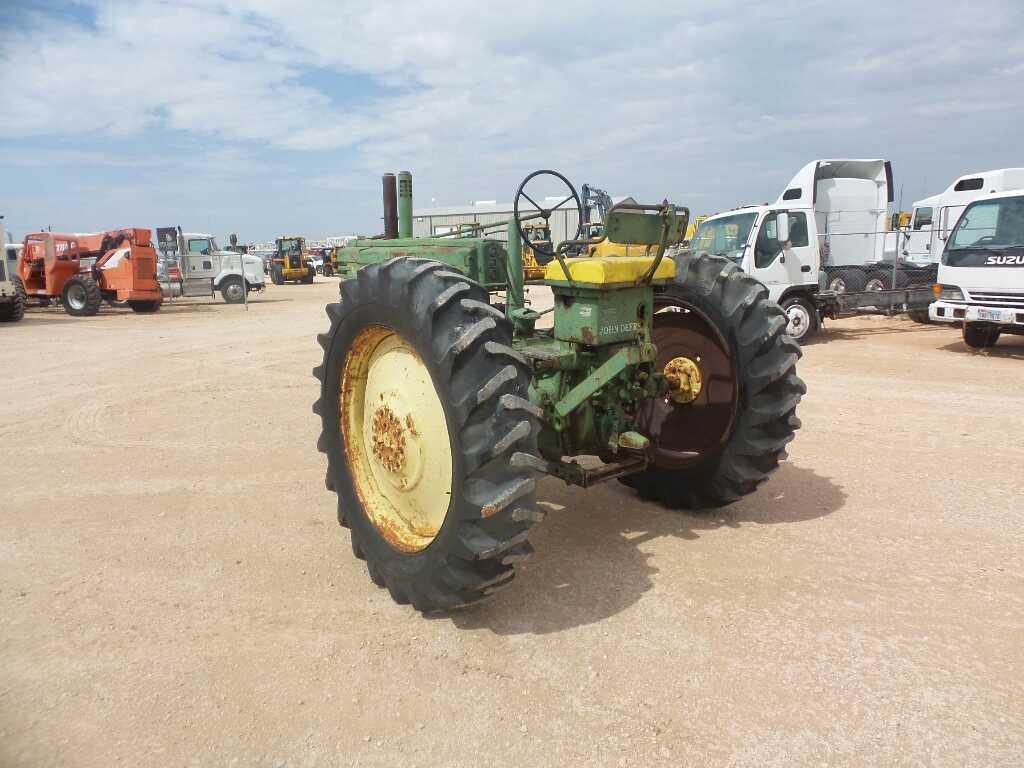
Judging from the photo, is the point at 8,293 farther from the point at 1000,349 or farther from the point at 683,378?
the point at 1000,349

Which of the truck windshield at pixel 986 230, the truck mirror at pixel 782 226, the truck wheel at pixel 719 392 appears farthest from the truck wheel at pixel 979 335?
the truck wheel at pixel 719 392

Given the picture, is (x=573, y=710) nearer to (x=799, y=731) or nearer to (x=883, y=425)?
(x=799, y=731)

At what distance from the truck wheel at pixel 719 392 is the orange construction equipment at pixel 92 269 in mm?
18781

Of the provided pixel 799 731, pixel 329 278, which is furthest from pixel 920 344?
pixel 329 278

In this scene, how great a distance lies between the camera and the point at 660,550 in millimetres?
3822

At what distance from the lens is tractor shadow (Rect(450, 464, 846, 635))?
3172 mm

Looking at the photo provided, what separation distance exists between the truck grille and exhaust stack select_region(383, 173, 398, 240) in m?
8.66

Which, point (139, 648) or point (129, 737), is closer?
point (129, 737)

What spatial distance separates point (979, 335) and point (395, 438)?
10.6 metres

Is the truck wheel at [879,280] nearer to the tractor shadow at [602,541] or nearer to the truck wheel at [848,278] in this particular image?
the truck wheel at [848,278]

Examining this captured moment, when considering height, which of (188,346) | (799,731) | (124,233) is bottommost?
(799,731)

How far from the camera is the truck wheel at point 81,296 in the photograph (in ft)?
62.2

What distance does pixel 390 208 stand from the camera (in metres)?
5.46

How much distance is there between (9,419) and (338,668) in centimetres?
607
